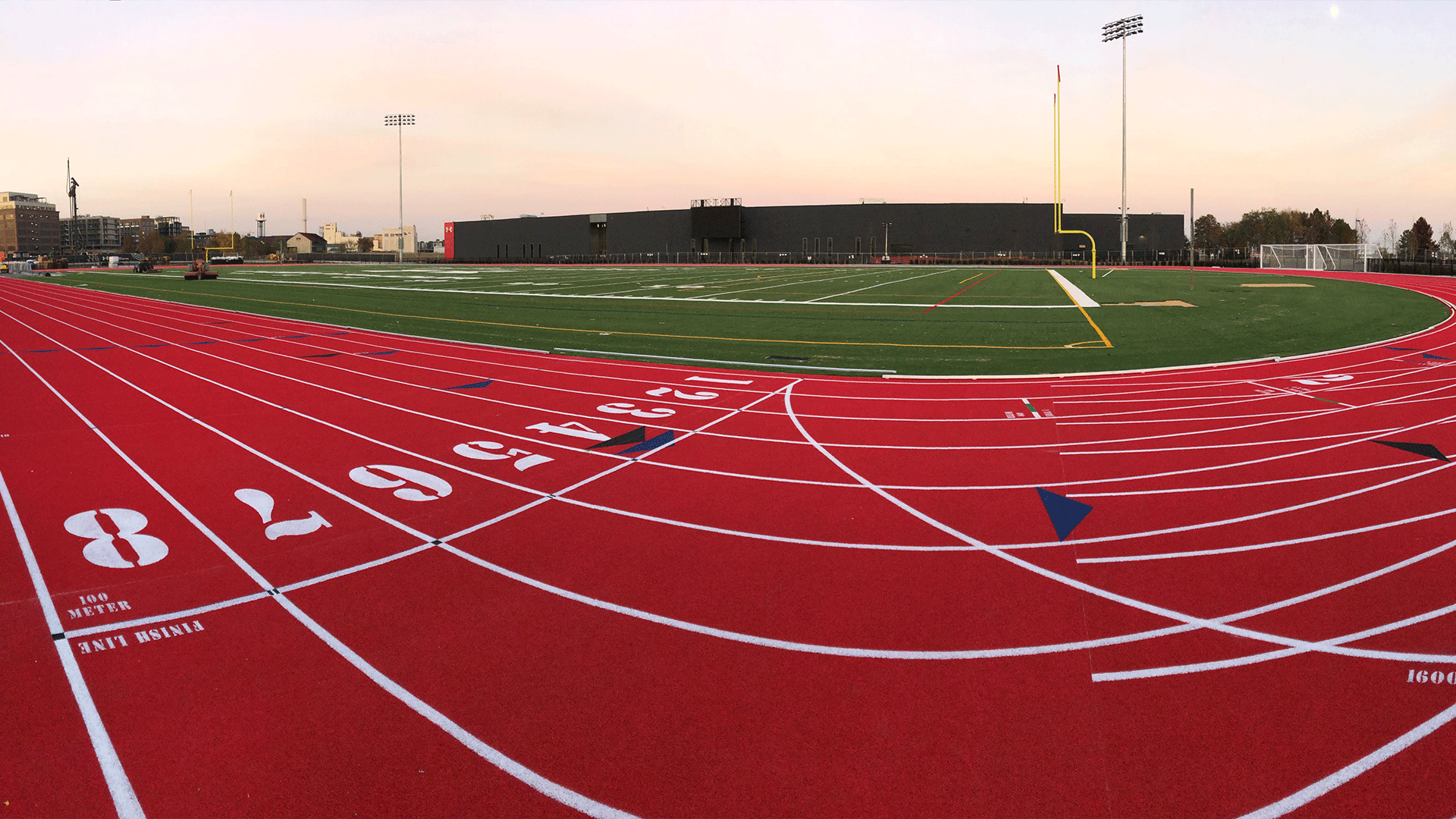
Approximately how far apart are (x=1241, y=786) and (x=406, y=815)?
12.0 ft

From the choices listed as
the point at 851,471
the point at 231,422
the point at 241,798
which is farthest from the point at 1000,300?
the point at 241,798

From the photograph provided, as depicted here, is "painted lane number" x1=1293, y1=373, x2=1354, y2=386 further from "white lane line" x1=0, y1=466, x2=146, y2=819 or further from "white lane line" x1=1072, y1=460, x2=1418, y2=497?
"white lane line" x1=0, y1=466, x2=146, y2=819

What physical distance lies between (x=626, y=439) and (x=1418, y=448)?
9.12 meters

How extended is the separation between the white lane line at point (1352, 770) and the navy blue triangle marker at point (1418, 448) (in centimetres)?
622

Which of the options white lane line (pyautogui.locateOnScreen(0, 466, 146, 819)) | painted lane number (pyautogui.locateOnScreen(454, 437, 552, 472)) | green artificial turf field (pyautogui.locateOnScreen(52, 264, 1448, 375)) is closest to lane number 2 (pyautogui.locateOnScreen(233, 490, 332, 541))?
white lane line (pyautogui.locateOnScreen(0, 466, 146, 819))

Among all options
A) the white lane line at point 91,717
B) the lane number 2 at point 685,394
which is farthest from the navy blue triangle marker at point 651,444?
the white lane line at point 91,717

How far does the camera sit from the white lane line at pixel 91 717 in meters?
3.59

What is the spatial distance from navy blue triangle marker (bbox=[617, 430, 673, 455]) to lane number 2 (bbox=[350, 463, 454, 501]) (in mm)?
2067

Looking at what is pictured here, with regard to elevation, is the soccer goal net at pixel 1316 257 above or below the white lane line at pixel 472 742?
above

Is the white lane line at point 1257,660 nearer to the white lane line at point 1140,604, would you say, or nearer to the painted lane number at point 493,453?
the white lane line at point 1140,604

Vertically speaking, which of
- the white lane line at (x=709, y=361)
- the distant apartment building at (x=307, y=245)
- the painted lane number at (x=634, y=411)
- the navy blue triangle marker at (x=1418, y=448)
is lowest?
the navy blue triangle marker at (x=1418, y=448)

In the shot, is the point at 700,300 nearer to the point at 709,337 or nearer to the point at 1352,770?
the point at 709,337

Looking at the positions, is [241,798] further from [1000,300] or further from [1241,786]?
[1000,300]

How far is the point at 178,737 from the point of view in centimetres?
404
